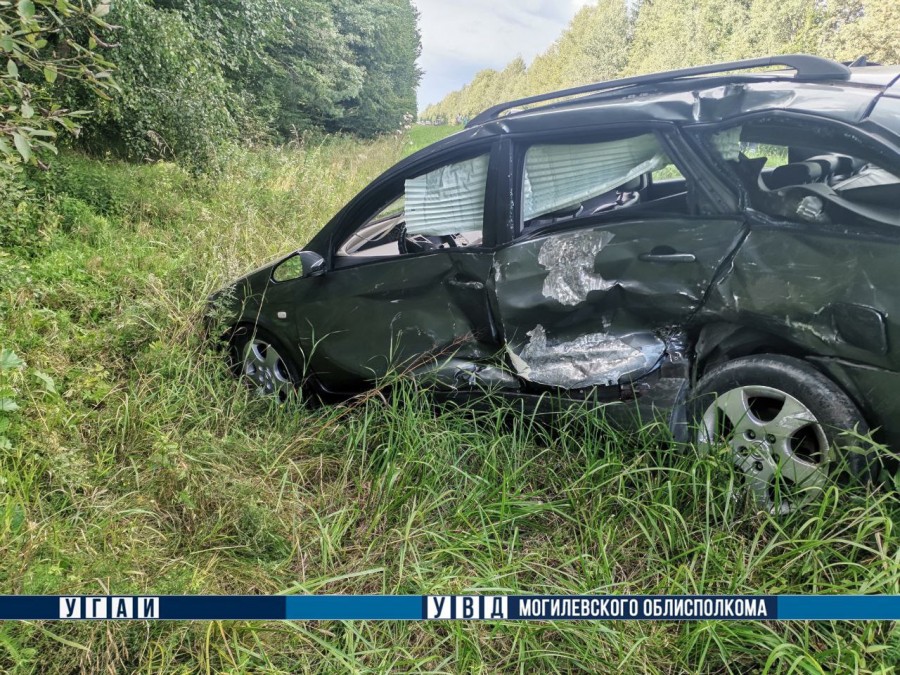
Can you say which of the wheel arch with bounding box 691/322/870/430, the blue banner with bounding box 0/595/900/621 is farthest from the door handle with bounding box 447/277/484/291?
the blue banner with bounding box 0/595/900/621

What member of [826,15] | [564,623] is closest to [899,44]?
[826,15]

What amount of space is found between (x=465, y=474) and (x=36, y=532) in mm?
1677

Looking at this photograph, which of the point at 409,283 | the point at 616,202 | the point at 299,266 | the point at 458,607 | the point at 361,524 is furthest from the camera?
the point at 299,266

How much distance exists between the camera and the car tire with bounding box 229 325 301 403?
3666 mm

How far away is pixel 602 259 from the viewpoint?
8.45 ft

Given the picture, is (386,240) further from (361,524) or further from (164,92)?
(164,92)

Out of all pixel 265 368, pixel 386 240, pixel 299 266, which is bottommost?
pixel 265 368

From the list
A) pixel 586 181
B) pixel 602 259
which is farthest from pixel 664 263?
pixel 586 181

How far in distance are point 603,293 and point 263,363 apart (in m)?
2.13

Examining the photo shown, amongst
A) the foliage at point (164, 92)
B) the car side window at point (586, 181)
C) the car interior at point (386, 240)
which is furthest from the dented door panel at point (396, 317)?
the foliage at point (164, 92)

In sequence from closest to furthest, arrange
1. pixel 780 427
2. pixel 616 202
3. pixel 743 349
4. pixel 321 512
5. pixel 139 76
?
pixel 780 427 < pixel 743 349 < pixel 321 512 < pixel 616 202 < pixel 139 76

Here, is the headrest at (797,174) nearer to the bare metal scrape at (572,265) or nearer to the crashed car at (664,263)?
the crashed car at (664,263)

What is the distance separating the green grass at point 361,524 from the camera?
192 cm

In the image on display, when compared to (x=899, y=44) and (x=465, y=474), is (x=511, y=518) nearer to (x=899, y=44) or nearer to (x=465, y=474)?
(x=465, y=474)
